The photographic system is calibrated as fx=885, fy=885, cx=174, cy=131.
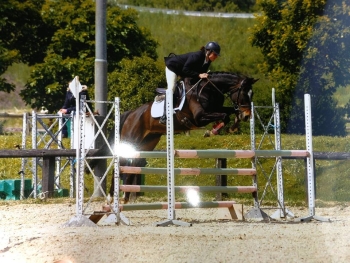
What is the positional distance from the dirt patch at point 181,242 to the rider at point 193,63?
213 centimetres

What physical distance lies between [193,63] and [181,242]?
3830 mm

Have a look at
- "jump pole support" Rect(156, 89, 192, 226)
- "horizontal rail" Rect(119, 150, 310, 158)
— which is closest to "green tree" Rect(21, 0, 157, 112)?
"horizontal rail" Rect(119, 150, 310, 158)

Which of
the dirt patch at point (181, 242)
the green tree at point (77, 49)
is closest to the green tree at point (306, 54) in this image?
the green tree at point (77, 49)

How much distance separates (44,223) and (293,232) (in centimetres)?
272

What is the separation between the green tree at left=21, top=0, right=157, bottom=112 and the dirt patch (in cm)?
1685

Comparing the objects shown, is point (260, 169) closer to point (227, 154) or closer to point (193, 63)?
point (193, 63)

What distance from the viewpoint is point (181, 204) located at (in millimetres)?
9047

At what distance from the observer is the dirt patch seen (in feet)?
21.1

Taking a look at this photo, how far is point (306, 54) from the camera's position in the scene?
72.4ft

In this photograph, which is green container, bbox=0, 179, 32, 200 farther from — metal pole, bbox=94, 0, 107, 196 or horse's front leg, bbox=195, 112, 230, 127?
horse's front leg, bbox=195, 112, 230, 127

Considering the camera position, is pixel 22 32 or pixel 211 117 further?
pixel 22 32

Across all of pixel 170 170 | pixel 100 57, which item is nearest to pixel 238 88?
pixel 170 170

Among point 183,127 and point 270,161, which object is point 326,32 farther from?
point 183,127

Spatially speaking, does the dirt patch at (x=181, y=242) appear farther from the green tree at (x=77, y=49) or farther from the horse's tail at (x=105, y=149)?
the green tree at (x=77, y=49)
